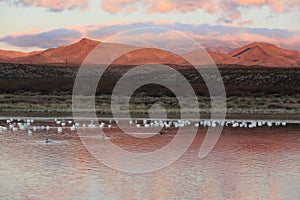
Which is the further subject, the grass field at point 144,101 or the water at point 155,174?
the grass field at point 144,101

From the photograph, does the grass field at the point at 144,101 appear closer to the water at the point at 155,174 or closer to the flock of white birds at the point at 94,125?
the flock of white birds at the point at 94,125

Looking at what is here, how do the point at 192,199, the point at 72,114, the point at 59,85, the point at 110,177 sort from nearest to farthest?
the point at 192,199 → the point at 110,177 → the point at 72,114 → the point at 59,85

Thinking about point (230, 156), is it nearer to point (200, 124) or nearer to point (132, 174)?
point (132, 174)

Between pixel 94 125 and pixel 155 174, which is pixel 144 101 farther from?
pixel 155 174

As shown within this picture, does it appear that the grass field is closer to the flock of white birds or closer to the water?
the flock of white birds

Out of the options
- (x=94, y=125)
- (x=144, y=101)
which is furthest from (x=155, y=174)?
(x=144, y=101)

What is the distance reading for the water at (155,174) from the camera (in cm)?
1130

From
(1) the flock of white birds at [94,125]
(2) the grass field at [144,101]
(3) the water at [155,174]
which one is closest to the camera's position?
(3) the water at [155,174]

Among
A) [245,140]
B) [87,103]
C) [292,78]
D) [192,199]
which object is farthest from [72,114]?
[292,78]

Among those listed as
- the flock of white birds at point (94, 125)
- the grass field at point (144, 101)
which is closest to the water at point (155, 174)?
the flock of white birds at point (94, 125)

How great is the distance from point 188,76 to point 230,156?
203 ft

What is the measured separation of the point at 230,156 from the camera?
53.8ft

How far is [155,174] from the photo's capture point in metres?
13.4

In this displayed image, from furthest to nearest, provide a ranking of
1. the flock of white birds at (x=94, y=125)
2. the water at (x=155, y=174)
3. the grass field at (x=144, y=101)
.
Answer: the grass field at (x=144, y=101)
the flock of white birds at (x=94, y=125)
the water at (x=155, y=174)
